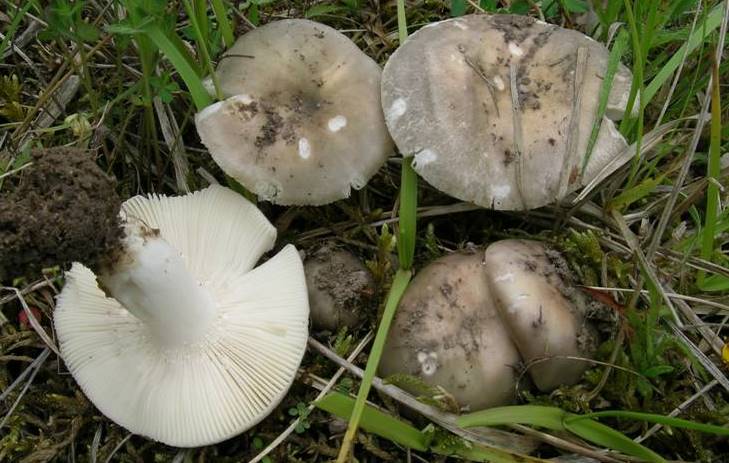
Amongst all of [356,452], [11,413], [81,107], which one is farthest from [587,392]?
[81,107]

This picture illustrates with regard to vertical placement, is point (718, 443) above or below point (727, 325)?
below

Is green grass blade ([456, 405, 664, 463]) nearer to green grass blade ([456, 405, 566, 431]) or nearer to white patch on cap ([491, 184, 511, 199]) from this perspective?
green grass blade ([456, 405, 566, 431])

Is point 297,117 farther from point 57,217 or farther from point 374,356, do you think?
point 57,217

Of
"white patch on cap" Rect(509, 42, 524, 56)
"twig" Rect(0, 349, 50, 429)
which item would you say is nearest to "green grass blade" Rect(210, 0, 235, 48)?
"white patch on cap" Rect(509, 42, 524, 56)

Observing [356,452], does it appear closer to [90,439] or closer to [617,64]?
[90,439]

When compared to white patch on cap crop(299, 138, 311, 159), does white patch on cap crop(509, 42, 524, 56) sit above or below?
above

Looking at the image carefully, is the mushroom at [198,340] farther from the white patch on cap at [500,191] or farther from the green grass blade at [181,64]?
the white patch on cap at [500,191]
